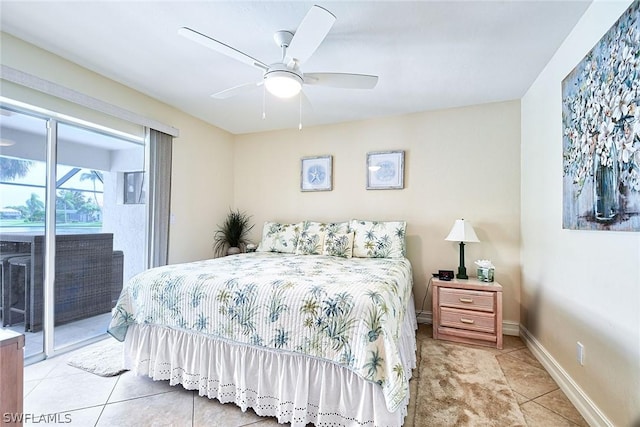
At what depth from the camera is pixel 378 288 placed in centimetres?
168

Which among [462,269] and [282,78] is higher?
[282,78]

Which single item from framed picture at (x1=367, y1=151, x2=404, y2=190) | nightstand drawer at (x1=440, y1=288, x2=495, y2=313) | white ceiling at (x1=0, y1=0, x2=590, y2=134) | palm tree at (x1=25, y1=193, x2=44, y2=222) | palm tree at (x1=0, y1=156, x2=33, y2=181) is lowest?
nightstand drawer at (x1=440, y1=288, x2=495, y2=313)

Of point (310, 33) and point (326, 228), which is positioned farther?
point (326, 228)

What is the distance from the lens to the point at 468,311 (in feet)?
9.02

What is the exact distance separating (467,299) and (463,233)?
643 mm

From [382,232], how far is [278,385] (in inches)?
78.0

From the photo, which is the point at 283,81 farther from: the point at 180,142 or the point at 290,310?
the point at 180,142

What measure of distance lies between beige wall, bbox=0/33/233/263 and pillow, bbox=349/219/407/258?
6.93ft

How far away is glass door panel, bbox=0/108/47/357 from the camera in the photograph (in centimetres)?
224

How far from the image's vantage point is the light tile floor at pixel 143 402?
168 centimetres

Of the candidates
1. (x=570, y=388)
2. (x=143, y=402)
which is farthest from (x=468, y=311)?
(x=143, y=402)

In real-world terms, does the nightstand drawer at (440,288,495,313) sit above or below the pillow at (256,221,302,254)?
below

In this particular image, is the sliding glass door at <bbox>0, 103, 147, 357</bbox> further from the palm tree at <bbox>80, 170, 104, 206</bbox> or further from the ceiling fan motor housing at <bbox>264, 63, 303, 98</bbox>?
the ceiling fan motor housing at <bbox>264, 63, 303, 98</bbox>

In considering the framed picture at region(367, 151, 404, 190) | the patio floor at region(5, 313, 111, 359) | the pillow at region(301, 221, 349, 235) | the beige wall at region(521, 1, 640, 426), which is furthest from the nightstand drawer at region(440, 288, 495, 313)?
the patio floor at region(5, 313, 111, 359)
